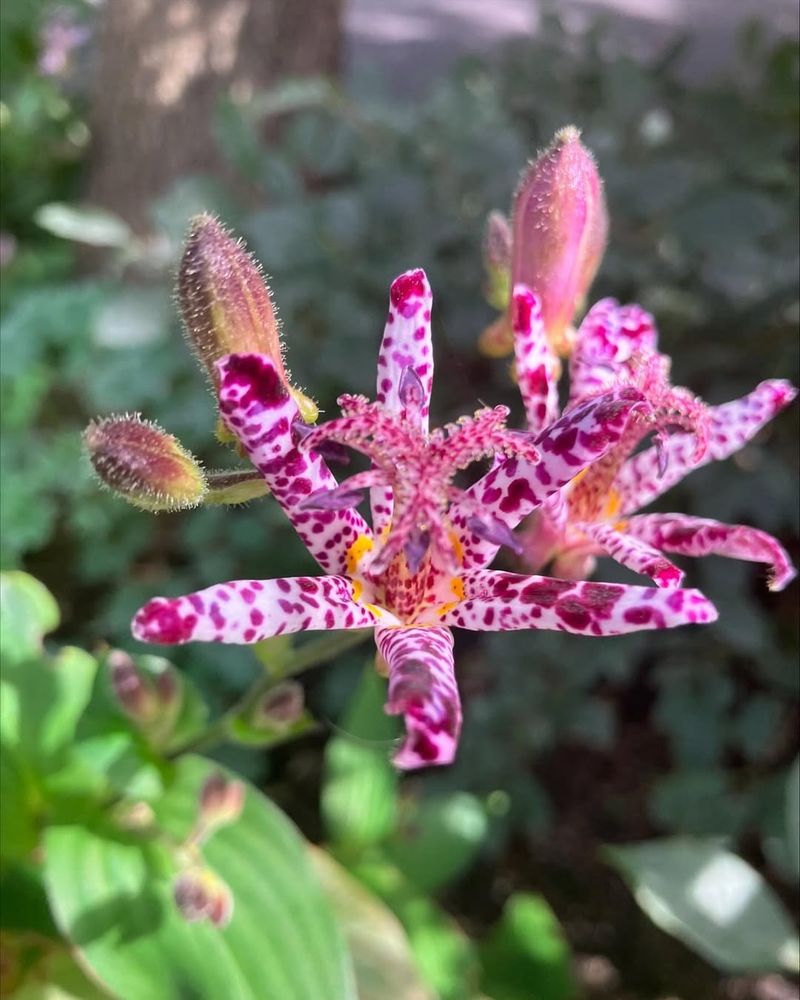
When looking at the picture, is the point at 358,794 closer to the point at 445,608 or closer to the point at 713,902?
the point at 713,902

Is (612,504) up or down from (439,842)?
up

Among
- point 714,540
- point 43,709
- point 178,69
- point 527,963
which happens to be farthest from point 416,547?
point 178,69

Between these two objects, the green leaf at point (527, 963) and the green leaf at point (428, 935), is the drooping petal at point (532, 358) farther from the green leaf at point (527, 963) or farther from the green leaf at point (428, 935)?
the green leaf at point (527, 963)

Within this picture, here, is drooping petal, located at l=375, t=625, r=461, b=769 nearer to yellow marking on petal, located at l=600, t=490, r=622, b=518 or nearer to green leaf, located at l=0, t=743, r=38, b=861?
yellow marking on petal, located at l=600, t=490, r=622, b=518

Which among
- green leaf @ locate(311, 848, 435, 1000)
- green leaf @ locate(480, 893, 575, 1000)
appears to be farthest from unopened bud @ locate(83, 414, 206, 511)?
green leaf @ locate(480, 893, 575, 1000)

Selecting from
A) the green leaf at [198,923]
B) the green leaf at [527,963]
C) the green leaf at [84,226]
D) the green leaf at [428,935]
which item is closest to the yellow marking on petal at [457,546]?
the green leaf at [198,923]
